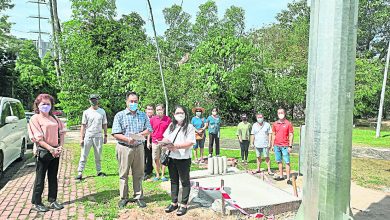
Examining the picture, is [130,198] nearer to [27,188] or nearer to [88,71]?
[27,188]

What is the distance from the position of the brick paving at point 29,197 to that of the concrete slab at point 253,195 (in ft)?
7.34

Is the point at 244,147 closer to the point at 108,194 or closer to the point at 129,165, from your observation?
the point at 108,194

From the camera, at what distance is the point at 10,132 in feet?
26.0

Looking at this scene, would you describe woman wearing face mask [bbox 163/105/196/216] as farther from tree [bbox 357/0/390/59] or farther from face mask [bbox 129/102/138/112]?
tree [bbox 357/0/390/59]

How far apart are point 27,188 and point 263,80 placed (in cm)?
2265

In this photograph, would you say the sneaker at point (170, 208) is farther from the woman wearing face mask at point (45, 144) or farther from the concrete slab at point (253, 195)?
the woman wearing face mask at point (45, 144)

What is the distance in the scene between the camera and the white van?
24.0ft

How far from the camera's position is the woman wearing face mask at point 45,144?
508cm

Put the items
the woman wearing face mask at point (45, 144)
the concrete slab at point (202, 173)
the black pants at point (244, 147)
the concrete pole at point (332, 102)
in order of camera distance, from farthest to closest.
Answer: the black pants at point (244, 147), the concrete slab at point (202, 173), the woman wearing face mask at point (45, 144), the concrete pole at point (332, 102)

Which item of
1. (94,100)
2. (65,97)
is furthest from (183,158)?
(65,97)

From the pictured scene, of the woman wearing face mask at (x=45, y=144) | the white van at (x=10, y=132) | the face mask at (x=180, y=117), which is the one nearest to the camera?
the woman wearing face mask at (x=45, y=144)

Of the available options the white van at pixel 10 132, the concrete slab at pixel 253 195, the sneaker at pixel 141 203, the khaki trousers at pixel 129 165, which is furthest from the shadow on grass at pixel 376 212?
the white van at pixel 10 132

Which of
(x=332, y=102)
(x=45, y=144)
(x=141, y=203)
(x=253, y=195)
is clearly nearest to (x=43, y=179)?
(x=45, y=144)

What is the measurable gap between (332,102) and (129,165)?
341 centimetres
